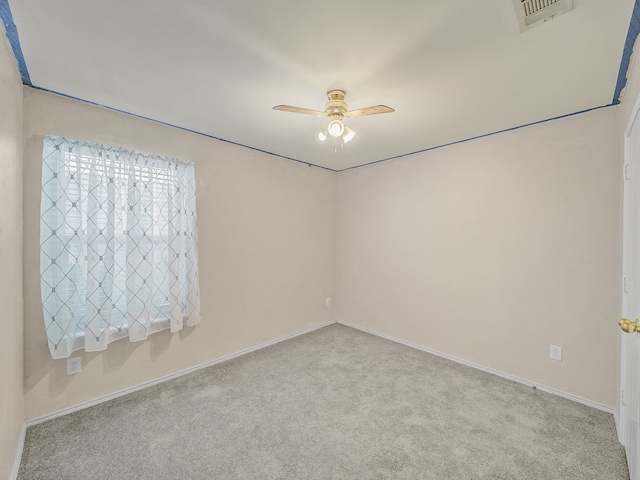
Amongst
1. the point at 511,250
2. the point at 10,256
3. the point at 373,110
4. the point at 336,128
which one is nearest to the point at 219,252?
the point at 10,256

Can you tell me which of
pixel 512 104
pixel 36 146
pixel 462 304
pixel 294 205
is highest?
pixel 512 104

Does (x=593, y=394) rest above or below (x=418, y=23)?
below

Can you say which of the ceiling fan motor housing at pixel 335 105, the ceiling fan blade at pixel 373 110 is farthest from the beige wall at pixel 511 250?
the ceiling fan motor housing at pixel 335 105

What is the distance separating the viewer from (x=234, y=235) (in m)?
3.01

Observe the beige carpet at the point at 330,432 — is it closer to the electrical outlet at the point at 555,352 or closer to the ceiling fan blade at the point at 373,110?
the electrical outlet at the point at 555,352

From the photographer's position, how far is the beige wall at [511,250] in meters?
2.12

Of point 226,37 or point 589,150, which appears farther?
point 589,150

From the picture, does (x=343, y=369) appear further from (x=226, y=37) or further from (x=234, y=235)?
(x=226, y=37)

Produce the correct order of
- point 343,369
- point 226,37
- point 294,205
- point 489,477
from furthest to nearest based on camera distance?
point 294,205
point 343,369
point 489,477
point 226,37

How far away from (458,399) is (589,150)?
221 cm

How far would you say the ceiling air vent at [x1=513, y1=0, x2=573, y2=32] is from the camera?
1162mm

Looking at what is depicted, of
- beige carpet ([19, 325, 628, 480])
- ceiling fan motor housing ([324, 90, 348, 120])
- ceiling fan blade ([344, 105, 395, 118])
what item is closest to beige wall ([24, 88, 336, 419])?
beige carpet ([19, 325, 628, 480])

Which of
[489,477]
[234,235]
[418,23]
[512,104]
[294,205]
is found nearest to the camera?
[418,23]

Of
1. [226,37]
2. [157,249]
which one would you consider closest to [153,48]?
[226,37]
